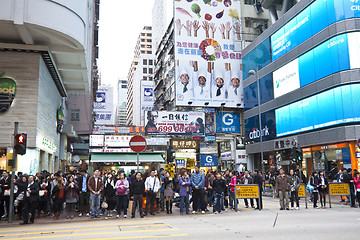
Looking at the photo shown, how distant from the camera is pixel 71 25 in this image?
17.6 meters

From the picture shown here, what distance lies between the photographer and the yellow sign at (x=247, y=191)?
14641mm

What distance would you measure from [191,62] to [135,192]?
32.4 meters

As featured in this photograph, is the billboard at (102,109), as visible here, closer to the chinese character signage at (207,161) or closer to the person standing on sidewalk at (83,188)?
the chinese character signage at (207,161)

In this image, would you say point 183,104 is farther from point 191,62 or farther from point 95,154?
point 95,154

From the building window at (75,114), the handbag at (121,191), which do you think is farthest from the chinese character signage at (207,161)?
the building window at (75,114)

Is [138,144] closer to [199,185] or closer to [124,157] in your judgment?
[199,185]

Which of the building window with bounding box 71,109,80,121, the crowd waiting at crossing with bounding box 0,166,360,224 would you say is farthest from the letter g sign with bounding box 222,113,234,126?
the crowd waiting at crossing with bounding box 0,166,360,224

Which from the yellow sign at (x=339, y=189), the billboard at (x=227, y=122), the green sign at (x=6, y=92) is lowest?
the yellow sign at (x=339, y=189)

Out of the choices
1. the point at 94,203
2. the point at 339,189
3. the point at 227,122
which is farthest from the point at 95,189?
the point at 227,122

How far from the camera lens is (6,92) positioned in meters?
16.9

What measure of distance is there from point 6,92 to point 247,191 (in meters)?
12.5

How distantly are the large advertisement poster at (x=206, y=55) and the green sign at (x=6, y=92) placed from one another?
86.6ft

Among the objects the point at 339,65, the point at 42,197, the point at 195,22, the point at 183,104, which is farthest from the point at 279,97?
the point at 42,197

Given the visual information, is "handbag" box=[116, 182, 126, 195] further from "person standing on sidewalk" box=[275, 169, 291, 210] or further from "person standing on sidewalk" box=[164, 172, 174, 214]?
"person standing on sidewalk" box=[275, 169, 291, 210]
